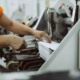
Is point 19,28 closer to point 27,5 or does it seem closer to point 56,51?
point 56,51

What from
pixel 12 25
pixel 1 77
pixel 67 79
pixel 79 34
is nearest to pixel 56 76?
pixel 67 79

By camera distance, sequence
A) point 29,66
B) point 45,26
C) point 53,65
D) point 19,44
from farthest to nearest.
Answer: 1. point 45,26
2. point 29,66
3. point 19,44
4. point 53,65

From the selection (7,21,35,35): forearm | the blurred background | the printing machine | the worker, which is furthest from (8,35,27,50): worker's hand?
the blurred background

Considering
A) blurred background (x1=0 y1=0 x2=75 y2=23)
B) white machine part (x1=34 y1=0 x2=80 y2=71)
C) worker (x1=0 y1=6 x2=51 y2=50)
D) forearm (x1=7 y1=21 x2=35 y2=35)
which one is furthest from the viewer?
blurred background (x1=0 y1=0 x2=75 y2=23)

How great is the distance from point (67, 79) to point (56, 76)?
0.03m

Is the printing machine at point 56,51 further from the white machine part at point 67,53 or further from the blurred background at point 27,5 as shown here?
the blurred background at point 27,5

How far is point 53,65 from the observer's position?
1.66 ft

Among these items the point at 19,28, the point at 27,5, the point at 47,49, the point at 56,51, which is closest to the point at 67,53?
the point at 56,51

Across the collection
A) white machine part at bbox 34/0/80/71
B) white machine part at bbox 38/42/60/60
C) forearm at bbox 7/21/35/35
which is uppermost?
white machine part at bbox 34/0/80/71

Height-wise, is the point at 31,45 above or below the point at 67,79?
below

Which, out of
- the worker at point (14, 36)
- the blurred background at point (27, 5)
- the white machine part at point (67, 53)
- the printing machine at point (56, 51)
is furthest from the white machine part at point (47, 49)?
the blurred background at point (27, 5)

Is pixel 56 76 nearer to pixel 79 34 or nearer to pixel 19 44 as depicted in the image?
pixel 79 34

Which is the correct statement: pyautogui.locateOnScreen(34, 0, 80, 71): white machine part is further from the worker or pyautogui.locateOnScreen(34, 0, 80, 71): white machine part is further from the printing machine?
the worker

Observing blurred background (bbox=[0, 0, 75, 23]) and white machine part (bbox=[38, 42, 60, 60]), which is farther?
blurred background (bbox=[0, 0, 75, 23])
